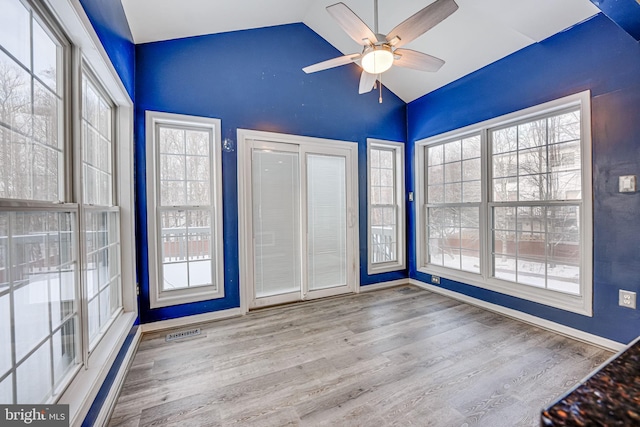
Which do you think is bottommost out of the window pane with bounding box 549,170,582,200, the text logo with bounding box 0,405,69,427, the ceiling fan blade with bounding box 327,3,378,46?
the text logo with bounding box 0,405,69,427

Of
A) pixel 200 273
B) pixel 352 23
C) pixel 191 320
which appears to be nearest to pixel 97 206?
pixel 200 273

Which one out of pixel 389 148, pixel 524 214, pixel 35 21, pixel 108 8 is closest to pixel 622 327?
pixel 524 214

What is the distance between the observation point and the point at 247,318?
308 centimetres

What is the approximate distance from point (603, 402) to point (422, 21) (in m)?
2.21

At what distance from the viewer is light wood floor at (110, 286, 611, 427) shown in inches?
65.1

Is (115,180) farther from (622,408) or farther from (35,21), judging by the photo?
(622,408)

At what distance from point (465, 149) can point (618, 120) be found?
1.44m

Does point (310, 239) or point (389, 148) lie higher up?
point (389, 148)

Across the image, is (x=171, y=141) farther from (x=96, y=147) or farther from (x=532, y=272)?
(x=532, y=272)

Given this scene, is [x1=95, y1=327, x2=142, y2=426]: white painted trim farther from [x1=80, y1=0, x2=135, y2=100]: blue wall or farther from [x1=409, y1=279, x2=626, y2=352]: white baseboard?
[x1=409, y1=279, x2=626, y2=352]: white baseboard

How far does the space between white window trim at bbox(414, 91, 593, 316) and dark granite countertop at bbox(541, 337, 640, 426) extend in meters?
2.70

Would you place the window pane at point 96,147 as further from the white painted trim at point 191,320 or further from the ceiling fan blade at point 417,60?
the ceiling fan blade at point 417,60

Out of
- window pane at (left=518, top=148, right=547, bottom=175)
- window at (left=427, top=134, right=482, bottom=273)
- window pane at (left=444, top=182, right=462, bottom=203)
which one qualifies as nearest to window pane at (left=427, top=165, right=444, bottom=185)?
window at (left=427, top=134, right=482, bottom=273)

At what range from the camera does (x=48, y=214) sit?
1285 millimetres
